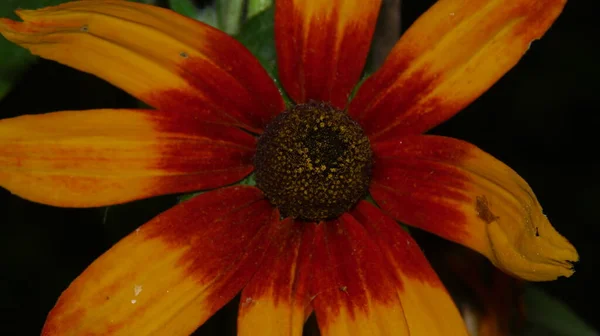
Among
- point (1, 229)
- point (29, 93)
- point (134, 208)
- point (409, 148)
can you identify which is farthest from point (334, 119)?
A: point (1, 229)

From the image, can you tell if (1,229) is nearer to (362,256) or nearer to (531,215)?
(362,256)

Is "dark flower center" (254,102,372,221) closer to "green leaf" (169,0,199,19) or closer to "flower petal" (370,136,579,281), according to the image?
"flower petal" (370,136,579,281)

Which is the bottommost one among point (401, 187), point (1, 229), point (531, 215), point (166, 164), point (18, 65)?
point (531, 215)

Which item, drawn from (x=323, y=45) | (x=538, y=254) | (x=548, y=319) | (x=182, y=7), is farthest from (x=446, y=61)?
(x=548, y=319)

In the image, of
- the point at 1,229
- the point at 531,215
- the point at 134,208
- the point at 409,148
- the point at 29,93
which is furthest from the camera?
the point at 1,229

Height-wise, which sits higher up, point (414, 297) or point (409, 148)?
point (409, 148)

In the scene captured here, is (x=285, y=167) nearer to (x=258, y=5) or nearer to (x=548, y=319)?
(x=258, y=5)
